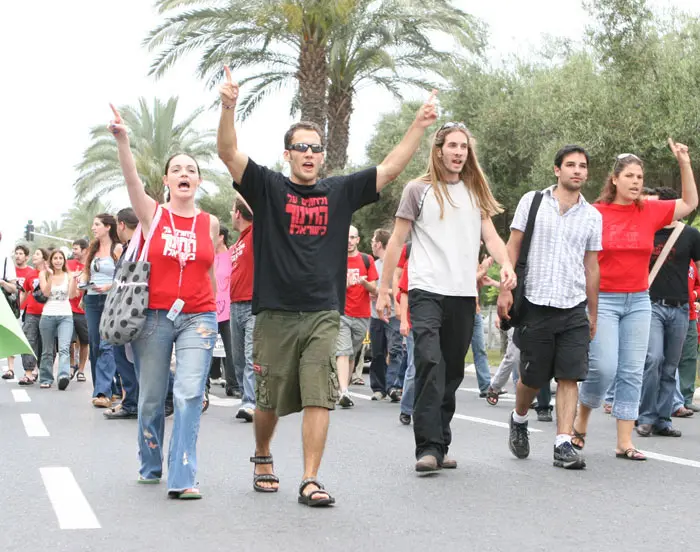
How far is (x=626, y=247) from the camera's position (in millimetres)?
7863

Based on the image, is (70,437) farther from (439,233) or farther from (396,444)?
(439,233)

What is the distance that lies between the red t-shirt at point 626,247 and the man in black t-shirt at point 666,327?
1.28 metres

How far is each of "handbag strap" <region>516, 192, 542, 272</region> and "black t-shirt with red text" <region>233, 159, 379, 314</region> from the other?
173 centimetres

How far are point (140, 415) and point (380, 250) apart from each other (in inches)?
282

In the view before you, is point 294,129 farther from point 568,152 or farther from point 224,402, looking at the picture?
point 224,402

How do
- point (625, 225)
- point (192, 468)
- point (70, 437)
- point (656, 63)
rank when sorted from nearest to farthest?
point (192, 468) → point (625, 225) → point (70, 437) → point (656, 63)

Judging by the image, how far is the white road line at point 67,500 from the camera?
5.43 m

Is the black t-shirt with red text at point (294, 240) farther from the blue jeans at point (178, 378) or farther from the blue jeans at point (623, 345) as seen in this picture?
the blue jeans at point (623, 345)

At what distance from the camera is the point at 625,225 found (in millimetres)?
7891

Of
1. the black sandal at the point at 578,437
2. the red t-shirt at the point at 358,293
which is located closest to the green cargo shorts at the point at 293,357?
the black sandal at the point at 578,437

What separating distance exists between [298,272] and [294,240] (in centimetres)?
16

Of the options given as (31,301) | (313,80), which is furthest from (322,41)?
(31,301)

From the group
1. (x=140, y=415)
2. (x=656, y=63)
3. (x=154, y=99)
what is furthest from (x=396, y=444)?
(x=154, y=99)

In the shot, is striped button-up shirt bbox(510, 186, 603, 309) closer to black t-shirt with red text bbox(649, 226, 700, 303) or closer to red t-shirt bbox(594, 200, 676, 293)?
red t-shirt bbox(594, 200, 676, 293)
